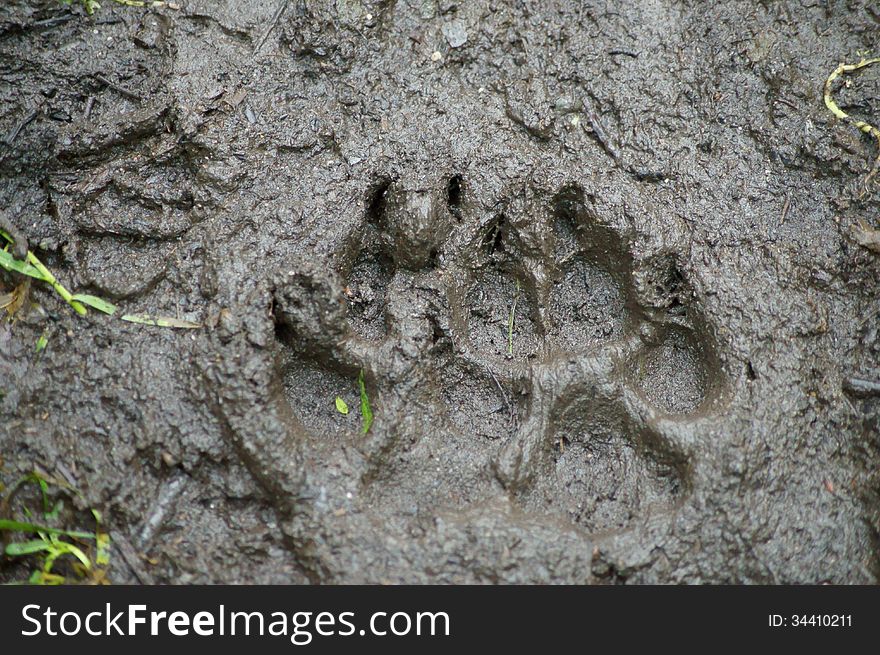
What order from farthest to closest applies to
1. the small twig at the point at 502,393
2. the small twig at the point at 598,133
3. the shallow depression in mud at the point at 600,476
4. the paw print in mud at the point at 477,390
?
1. the small twig at the point at 598,133
2. the small twig at the point at 502,393
3. the shallow depression in mud at the point at 600,476
4. the paw print in mud at the point at 477,390

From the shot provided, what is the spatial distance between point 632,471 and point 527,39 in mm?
1427

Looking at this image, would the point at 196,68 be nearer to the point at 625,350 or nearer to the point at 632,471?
the point at 625,350

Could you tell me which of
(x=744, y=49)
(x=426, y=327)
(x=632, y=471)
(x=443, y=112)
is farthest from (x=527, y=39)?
(x=632, y=471)

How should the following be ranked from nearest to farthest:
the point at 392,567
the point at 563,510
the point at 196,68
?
1. the point at 392,567
2. the point at 563,510
3. the point at 196,68

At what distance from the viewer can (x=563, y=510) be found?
2432 millimetres

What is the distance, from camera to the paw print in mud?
2.30 meters

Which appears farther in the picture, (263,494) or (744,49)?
(744,49)

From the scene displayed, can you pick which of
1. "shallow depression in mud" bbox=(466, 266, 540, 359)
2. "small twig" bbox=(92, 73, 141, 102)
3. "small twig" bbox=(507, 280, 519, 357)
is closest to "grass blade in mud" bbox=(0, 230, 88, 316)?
"small twig" bbox=(92, 73, 141, 102)

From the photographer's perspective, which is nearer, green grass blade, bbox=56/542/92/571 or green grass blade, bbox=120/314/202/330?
green grass blade, bbox=56/542/92/571

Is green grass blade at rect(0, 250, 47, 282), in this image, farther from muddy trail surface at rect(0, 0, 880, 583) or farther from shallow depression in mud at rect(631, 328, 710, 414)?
shallow depression in mud at rect(631, 328, 710, 414)

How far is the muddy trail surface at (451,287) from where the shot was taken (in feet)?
7.71

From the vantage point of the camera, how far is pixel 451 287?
101 inches

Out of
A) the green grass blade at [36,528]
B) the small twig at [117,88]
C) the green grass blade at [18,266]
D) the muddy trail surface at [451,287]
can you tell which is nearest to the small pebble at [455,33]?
the muddy trail surface at [451,287]

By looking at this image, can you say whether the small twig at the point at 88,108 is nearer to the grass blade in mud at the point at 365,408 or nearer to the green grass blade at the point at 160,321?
the green grass blade at the point at 160,321
